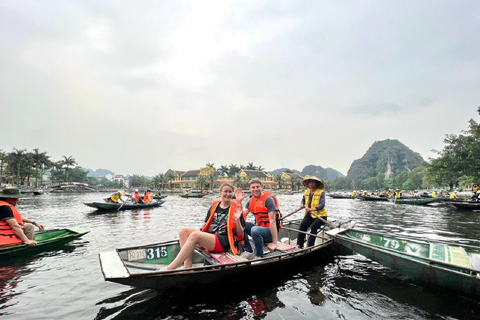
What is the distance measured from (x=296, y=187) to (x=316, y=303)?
10815 cm

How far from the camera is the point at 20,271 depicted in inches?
269

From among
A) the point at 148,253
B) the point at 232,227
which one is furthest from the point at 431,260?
the point at 148,253

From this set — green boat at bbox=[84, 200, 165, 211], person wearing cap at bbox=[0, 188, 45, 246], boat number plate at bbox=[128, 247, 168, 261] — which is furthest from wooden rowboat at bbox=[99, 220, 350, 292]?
green boat at bbox=[84, 200, 165, 211]

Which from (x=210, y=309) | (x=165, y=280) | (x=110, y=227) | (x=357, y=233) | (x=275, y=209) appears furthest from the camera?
(x=110, y=227)

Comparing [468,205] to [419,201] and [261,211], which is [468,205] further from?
[261,211]

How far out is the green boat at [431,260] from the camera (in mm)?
4934

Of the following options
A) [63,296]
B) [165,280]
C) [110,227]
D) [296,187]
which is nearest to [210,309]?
[165,280]

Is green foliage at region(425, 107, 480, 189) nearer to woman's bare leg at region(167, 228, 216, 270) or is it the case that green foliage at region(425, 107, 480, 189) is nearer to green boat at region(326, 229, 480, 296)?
green boat at region(326, 229, 480, 296)

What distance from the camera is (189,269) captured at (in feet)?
15.2

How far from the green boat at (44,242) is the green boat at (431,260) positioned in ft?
28.7

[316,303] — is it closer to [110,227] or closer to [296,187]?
[110,227]

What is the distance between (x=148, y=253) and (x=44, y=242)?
449 cm

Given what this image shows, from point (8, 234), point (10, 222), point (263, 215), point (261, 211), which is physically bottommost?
point (8, 234)

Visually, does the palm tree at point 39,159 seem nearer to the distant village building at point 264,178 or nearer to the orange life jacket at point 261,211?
the distant village building at point 264,178
